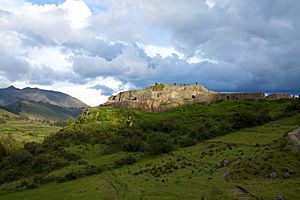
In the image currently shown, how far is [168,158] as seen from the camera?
234 ft

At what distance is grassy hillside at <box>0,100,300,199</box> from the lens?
43.2 m

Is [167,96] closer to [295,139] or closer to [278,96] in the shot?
[278,96]

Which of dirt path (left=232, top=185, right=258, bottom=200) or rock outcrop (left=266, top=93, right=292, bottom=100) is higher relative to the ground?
rock outcrop (left=266, top=93, right=292, bottom=100)

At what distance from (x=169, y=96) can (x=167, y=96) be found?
3.26 feet

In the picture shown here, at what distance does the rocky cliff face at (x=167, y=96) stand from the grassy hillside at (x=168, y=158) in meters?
11.1

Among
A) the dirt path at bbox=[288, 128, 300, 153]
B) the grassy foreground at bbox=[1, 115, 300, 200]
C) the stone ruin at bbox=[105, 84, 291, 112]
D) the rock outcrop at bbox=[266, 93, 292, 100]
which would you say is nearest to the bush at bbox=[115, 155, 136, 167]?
the grassy foreground at bbox=[1, 115, 300, 200]

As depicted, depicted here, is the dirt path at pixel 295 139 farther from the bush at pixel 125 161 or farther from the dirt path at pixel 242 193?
the bush at pixel 125 161

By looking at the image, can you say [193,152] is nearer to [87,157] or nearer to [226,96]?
[87,157]

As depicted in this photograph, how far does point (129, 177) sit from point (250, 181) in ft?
75.6

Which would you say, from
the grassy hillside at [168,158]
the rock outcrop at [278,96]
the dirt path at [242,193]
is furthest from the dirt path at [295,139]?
the rock outcrop at [278,96]

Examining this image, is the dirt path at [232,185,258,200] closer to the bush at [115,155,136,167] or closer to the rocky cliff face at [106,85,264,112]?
the bush at [115,155,136,167]

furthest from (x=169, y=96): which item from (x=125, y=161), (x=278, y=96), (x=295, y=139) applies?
(x=295, y=139)

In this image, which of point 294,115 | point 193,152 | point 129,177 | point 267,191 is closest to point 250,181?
point 267,191

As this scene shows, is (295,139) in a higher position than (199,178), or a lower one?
higher
